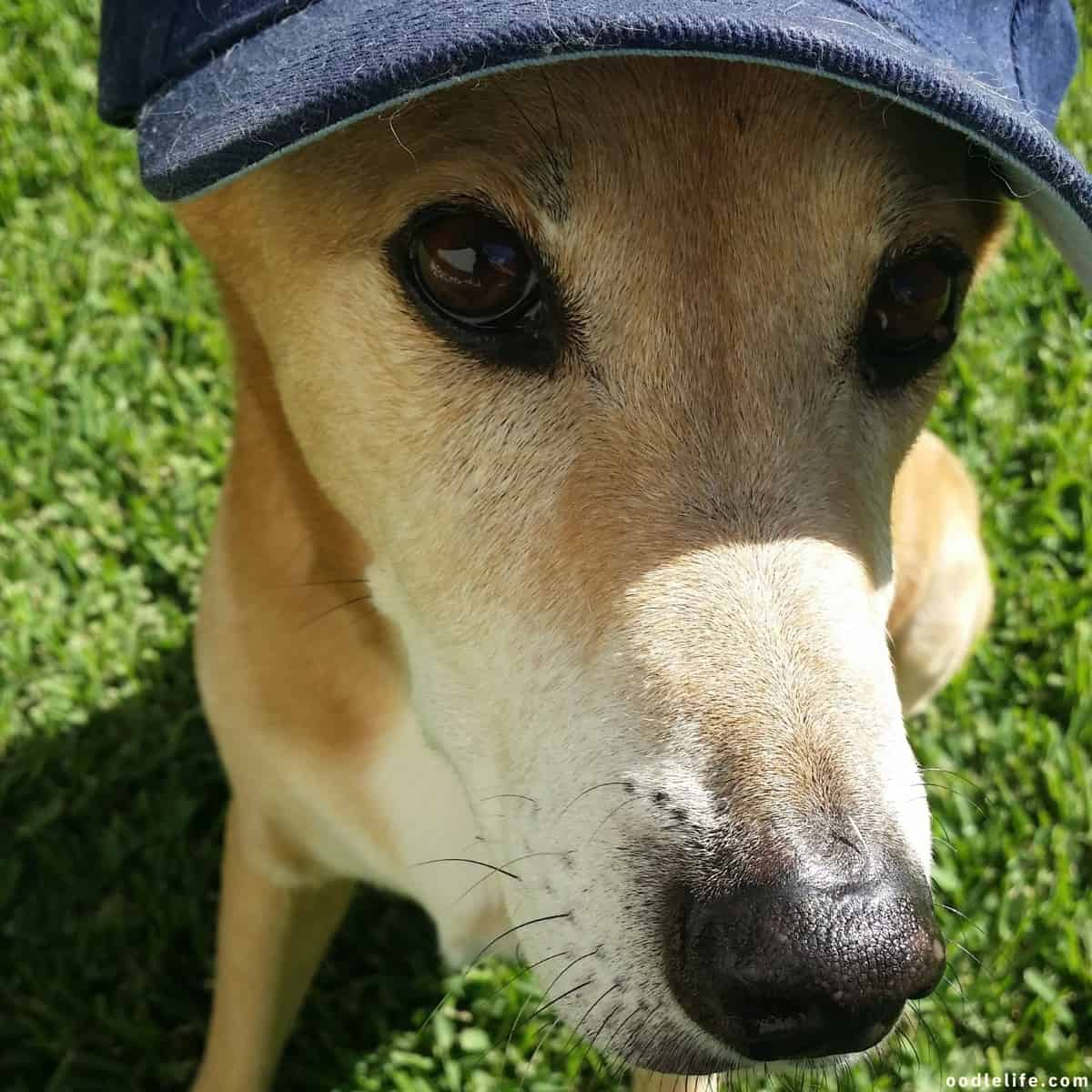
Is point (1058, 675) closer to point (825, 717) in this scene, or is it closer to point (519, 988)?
point (519, 988)

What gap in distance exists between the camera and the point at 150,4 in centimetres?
165

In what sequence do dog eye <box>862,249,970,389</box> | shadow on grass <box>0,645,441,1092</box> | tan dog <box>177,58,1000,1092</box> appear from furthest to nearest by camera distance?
shadow on grass <box>0,645,441,1092</box> → dog eye <box>862,249,970,389</box> → tan dog <box>177,58,1000,1092</box>

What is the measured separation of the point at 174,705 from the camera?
3.45 meters

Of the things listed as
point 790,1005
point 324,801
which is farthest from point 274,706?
point 790,1005

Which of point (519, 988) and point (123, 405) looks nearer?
point (519, 988)

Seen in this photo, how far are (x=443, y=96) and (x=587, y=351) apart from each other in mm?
397

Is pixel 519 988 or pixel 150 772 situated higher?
pixel 150 772

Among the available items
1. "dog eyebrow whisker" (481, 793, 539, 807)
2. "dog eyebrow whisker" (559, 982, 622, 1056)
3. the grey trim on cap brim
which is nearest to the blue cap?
the grey trim on cap brim

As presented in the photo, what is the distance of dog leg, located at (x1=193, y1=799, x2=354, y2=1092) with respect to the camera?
272 centimetres

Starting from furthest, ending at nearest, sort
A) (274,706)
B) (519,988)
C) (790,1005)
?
(519,988) → (274,706) → (790,1005)

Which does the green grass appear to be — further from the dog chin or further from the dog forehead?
the dog forehead

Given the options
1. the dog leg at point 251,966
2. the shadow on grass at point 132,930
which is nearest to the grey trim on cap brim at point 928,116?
the dog leg at point 251,966

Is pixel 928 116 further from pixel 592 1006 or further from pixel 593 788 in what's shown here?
pixel 592 1006

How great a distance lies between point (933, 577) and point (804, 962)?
1.89 metres
